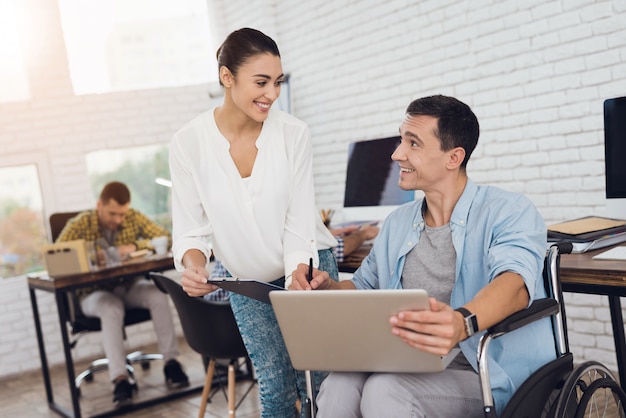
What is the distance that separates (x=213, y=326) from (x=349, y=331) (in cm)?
148

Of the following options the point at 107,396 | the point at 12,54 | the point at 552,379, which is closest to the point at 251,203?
the point at 552,379

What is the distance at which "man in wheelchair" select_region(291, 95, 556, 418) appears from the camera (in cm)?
161

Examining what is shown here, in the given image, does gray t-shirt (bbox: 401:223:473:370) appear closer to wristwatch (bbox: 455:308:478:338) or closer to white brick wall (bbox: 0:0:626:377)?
wristwatch (bbox: 455:308:478:338)

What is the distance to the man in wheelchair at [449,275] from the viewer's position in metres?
1.61

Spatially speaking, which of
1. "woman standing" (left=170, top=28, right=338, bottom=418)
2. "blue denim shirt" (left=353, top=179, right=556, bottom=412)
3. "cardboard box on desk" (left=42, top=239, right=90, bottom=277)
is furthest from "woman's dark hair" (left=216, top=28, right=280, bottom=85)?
"cardboard box on desk" (left=42, top=239, right=90, bottom=277)

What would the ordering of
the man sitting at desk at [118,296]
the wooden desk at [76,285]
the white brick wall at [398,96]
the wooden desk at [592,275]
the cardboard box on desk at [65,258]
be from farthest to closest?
1. the man sitting at desk at [118,296]
2. the cardboard box on desk at [65,258]
3. the wooden desk at [76,285]
4. the white brick wall at [398,96]
5. the wooden desk at [592,275]

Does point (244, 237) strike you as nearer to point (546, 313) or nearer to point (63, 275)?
point (546, 313)

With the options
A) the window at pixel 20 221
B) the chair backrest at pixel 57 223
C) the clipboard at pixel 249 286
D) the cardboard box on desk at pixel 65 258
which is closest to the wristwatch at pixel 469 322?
the clipboard at pixel 249 286

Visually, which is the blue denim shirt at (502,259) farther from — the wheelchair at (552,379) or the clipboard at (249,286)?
the clipboard at (249,286)

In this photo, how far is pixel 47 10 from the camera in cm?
523

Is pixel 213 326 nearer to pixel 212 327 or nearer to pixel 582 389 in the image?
pixel 212 327

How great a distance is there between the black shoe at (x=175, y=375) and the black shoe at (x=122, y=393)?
0.95ft

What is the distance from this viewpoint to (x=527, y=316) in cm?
164

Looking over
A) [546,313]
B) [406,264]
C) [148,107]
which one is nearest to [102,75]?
[148,107]
